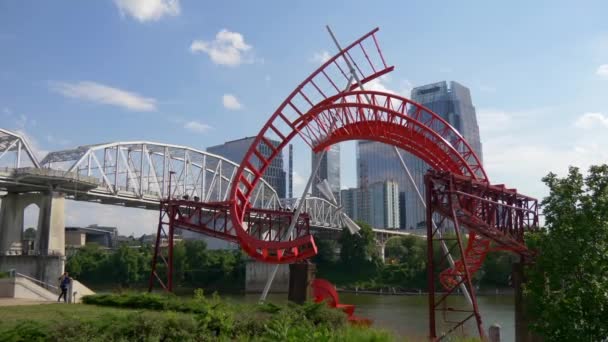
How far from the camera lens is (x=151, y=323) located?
1207cm

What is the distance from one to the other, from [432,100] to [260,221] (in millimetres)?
145427

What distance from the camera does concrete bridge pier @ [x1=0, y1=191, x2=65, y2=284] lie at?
64000 millimetres

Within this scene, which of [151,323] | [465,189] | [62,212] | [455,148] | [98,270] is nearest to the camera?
[151,323]

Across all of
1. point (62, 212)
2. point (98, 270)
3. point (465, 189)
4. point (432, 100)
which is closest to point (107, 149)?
point (62, 212)

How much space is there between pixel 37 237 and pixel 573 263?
6624cm

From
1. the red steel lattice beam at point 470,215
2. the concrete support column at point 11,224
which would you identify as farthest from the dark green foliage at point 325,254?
the red steel lattice beam at point 470,215

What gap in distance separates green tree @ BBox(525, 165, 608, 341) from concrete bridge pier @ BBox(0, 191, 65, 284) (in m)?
60.6

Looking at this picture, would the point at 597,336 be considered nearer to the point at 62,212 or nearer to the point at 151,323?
the point at 151,323

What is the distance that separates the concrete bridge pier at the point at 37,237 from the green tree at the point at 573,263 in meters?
60.6

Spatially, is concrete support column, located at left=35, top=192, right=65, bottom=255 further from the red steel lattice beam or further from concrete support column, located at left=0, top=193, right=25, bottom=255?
the red steel lattice beam

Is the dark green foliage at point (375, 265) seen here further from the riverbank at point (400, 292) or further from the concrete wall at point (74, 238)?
the concrete wall at point (74, 238)

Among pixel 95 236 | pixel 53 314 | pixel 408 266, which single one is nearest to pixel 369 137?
pixel 53 314

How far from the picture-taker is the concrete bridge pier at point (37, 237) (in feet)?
210

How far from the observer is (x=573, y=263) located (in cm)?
1388
